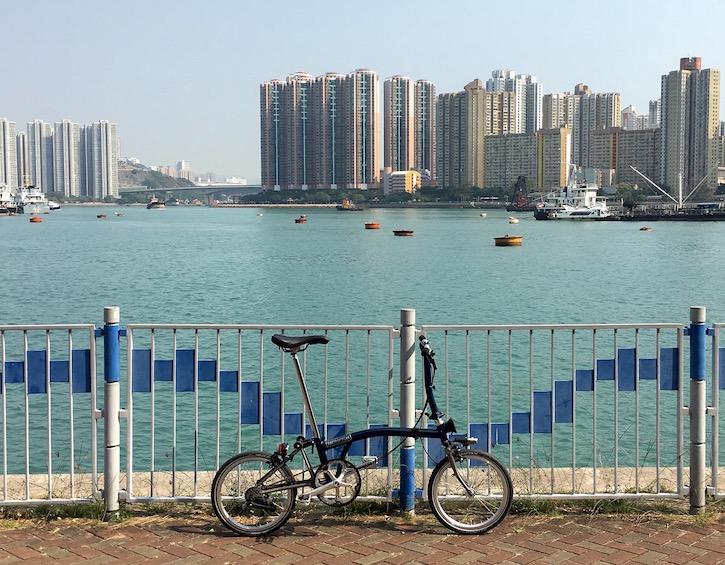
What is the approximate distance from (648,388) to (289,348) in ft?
50.4

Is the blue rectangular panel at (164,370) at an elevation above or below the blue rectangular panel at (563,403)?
above

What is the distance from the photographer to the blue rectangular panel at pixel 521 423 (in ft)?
20.5

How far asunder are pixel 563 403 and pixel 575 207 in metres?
147

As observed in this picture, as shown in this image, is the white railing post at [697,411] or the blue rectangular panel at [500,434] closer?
the white railing post at [697,411]

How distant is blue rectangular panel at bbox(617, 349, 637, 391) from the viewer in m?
6.33

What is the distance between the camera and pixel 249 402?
Answer: 6.22 metres

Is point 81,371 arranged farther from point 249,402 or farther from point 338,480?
point 338,480

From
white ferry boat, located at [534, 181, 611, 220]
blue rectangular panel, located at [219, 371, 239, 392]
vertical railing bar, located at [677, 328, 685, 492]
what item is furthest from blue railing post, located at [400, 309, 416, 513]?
white ferry boat, located at [534, 181, 611, 220]

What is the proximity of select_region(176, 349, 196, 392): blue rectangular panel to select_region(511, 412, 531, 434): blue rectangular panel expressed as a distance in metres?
2.27

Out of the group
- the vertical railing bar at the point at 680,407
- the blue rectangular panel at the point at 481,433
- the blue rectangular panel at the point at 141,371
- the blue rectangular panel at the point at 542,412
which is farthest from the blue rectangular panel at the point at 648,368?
the blue rectangular panel at the point at 141,371

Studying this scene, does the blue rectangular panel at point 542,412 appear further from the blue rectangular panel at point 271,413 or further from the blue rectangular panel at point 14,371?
the blue rectangular panel at point 14,371

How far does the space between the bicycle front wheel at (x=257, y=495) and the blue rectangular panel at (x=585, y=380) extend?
2.14 m

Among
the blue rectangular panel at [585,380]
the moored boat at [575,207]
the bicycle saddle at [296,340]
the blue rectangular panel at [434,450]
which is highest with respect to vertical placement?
the moored boat at [575,207]

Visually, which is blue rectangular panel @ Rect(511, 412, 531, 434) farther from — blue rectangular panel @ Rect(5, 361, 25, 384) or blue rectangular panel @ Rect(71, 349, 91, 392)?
blue rectangular panel @ Rect(5, 361, 25, 384)
